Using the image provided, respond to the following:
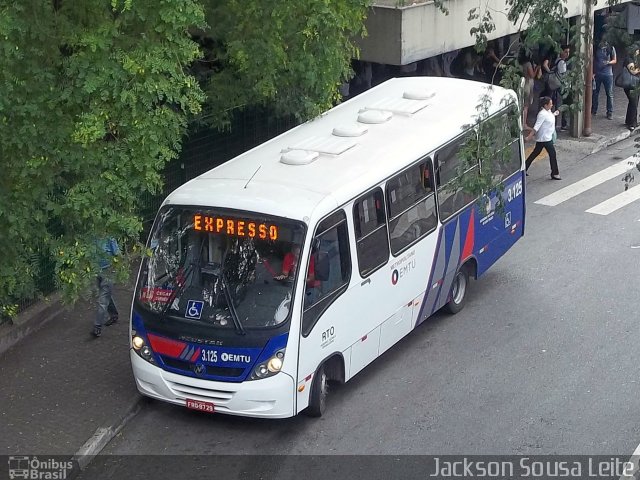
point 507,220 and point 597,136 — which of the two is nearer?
point 507,220

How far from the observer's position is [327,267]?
11.6m

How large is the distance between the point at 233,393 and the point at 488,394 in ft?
9.99

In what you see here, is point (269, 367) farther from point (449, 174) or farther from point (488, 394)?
point (449, 174)

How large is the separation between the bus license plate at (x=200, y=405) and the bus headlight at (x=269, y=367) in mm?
567

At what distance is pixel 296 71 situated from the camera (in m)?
14.9

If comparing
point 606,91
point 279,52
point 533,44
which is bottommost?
point 606,91

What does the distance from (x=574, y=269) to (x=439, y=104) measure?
11.2 feet

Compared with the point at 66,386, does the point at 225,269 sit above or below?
above

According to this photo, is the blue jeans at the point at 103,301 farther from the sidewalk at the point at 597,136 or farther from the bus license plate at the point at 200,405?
the sidewalk at the point at 597,136

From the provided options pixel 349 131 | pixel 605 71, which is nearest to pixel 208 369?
pixel 349 131

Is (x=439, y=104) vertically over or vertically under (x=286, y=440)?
over

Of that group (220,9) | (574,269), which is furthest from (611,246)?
(220,9)

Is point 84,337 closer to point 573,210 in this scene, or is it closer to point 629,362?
point 629,362

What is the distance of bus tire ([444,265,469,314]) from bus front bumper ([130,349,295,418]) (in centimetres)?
392
